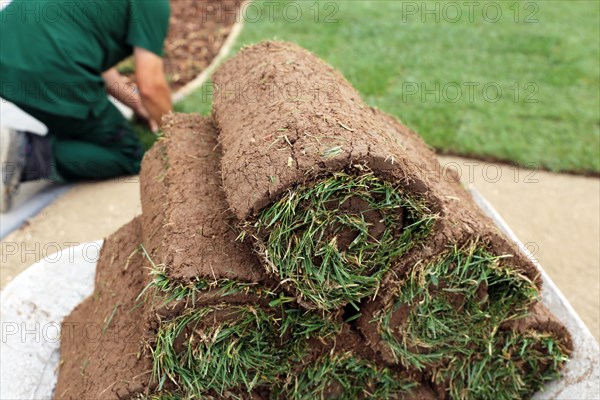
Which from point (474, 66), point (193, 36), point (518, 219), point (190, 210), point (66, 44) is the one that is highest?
point (66, 44)

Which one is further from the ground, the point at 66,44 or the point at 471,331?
the point at 66,44

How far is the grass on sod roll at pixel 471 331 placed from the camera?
2.30 metres

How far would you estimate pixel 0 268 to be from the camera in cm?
402

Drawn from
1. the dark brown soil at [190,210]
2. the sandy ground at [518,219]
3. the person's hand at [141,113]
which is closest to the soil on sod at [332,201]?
the dark brown soil at [190,210]

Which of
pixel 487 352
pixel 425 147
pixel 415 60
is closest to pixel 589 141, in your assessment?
pixel 415 60

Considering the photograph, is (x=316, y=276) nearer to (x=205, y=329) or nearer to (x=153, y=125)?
(x=205, y=329)

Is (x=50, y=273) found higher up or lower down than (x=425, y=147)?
lower down

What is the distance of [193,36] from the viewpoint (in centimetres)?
741

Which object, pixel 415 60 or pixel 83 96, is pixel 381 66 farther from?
pixel 83 96

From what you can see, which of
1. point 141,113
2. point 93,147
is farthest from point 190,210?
point 141,113

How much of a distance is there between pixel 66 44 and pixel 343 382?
3325 millimetres

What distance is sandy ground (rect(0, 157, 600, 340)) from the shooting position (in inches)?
154

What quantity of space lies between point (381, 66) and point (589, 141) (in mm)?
2152

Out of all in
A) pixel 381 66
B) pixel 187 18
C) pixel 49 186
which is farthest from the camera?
pixel 187 18
